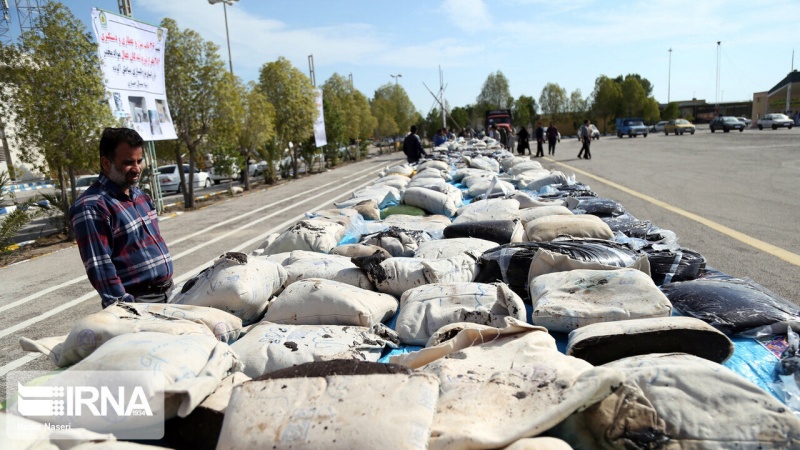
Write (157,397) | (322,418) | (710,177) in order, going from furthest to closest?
1. (710,177)
2. (157,397)
3. (322,418)

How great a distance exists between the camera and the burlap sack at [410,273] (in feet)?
8.94

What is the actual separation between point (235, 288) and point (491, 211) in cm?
272

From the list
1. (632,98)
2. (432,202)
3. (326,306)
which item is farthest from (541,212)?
(632,98)

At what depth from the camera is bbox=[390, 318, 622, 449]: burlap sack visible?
1.33 meters

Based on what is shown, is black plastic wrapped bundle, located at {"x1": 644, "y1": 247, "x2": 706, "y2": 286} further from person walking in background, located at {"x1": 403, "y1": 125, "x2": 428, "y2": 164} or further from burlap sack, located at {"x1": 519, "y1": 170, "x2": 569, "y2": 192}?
person walking in background, located at {"x1": 403, "y1": 125, "x2": 428, "y2": 164}

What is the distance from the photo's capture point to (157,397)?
1.45m

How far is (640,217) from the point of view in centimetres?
740

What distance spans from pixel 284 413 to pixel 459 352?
25.4 inches

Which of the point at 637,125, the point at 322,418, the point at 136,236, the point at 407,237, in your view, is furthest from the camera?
the point at 637,125

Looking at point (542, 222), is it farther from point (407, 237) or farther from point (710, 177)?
point (710, 177)

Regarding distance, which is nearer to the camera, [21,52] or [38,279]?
[38,279]

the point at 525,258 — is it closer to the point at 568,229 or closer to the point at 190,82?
the point at 568,229

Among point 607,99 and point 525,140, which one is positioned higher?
point 607,99

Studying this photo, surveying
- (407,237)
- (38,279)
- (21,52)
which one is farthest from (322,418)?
(21,52)
